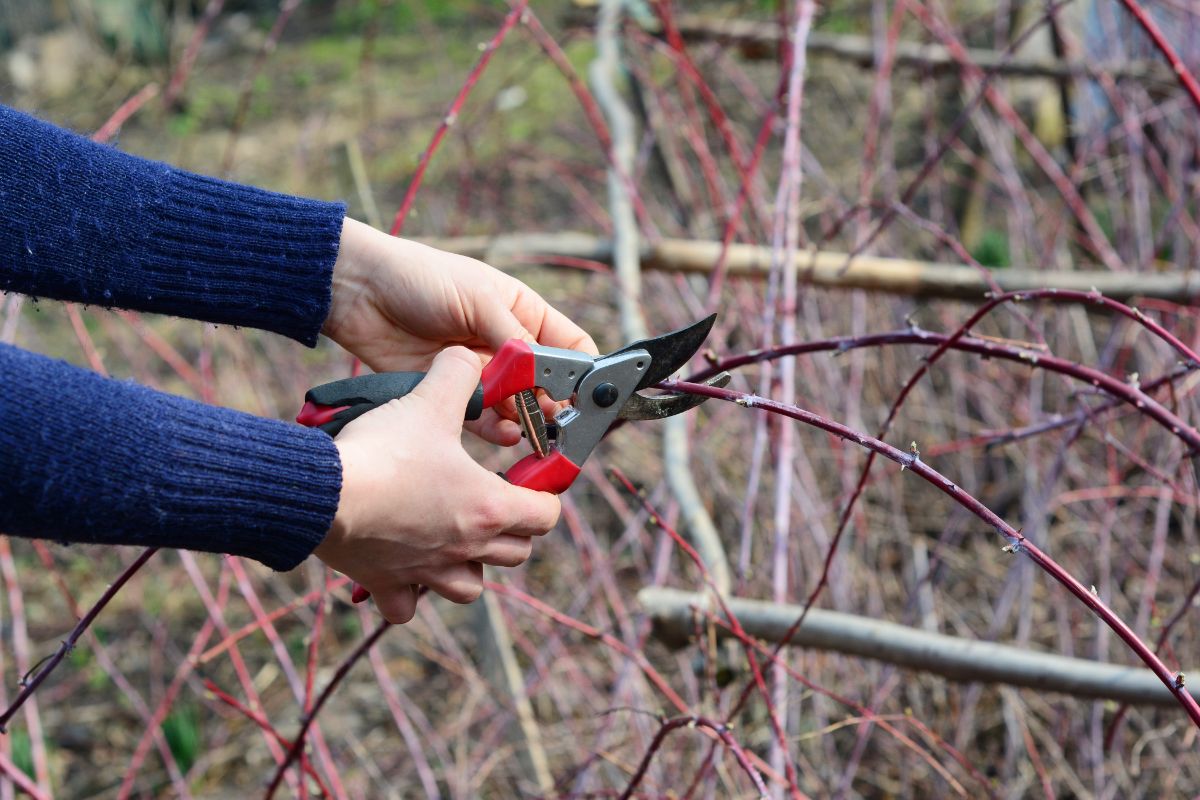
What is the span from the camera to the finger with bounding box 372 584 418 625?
1.16 m

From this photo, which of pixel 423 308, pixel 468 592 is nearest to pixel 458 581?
pixel 468 592

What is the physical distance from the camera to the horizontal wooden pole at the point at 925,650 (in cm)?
161

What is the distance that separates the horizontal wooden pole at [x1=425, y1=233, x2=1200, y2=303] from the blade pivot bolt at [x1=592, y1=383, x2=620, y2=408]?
143 cm

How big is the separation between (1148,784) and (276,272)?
6.88 ft

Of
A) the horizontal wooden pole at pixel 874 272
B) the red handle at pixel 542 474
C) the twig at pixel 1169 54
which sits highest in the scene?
the horizontal wooden pole at pixel 874 272

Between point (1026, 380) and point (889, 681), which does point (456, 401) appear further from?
point (1026, 380)

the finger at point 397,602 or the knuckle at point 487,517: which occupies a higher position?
the knuckle at point 487,517

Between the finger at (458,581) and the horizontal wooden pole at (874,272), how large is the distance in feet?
5.11

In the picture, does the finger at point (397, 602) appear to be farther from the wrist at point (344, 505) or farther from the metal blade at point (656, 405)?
the metal blade at point (656, 405)

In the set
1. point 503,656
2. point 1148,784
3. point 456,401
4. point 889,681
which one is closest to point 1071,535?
point 1148,784

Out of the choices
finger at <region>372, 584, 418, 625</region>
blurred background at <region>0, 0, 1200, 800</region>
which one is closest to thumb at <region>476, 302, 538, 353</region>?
finger at <region>372, 584, 418, 625</region>

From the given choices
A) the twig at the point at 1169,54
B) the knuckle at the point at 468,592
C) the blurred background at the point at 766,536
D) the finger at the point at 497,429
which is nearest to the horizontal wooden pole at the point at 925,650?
the blurred background at the point at 766,536

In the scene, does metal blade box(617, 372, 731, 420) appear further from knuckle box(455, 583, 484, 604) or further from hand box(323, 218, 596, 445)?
knuckle box(455, 583, 484, 604)

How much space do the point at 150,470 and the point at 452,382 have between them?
0.31 meters
